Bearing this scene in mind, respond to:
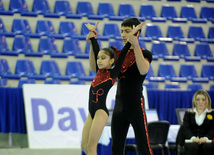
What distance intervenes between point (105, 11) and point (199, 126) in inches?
248

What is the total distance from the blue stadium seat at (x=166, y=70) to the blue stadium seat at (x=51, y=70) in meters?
2.67

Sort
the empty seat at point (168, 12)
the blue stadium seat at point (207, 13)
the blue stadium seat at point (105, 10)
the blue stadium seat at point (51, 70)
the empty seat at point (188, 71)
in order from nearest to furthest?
1. the blue stadium seat at point (51, 70)
2. the empty seat at point (188, 71)
3. the blue stadium seat at point (105, 10)
4. the empty seat at point (168, 12)
5. the blue stadium seat at point (207, 13)

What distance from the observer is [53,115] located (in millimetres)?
6918

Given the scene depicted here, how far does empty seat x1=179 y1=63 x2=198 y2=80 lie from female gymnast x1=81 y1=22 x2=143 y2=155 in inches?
305

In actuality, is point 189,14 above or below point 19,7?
below

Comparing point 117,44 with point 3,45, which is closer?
point 3,45

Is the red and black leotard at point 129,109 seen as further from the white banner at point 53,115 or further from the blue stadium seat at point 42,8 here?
the blue stadium seat at point 42,8

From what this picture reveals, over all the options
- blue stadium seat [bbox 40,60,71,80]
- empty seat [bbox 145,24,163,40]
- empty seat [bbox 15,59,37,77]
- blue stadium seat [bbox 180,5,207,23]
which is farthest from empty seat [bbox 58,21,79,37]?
blue stadium seat [bbox 180,5,207,23]

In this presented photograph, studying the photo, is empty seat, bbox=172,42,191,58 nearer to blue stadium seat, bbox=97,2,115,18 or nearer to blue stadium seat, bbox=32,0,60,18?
blue stadium seat, bbox=97,2,115,18

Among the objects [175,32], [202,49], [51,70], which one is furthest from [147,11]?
[51,70]

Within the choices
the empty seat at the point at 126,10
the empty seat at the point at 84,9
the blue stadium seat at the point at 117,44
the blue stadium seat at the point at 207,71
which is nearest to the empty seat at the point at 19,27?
the empty seat at the point at 84,9

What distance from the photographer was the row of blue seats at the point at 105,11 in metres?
10.2

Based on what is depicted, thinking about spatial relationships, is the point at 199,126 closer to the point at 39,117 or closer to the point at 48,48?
the point at 39,117

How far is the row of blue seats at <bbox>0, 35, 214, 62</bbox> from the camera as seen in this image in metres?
9.66
